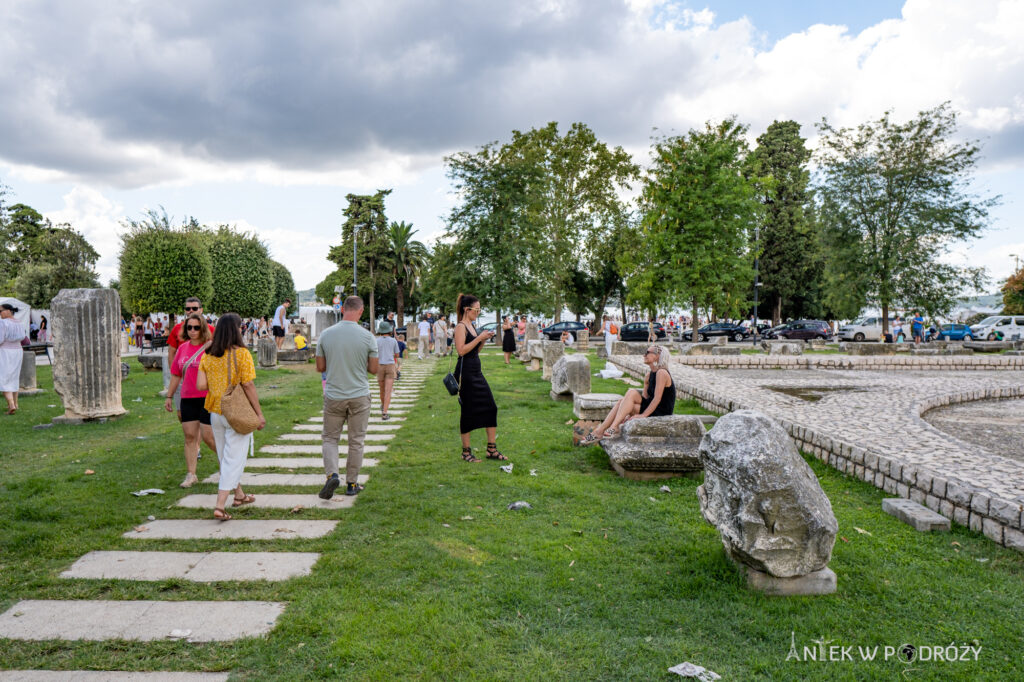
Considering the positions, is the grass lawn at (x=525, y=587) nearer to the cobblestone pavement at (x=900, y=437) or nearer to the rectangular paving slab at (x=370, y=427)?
the cobblestone pavement at (x=900, y=437)

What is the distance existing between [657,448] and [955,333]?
39.7 m

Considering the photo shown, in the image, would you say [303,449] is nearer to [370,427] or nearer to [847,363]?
[370,427]

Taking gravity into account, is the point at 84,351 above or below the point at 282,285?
below

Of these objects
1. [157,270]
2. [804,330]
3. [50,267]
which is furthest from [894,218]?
[50,267]

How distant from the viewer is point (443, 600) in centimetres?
337

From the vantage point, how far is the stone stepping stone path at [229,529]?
4410 millimetres

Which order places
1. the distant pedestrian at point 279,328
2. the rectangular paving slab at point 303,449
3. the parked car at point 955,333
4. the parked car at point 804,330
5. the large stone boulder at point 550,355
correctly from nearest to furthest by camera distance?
the rectangular paving slab at point 303,449 → the large stone boulder at point 550,355 → the distant pedestrian at point 279,328 → the parked car at point 955,333 → the parked car at point 804,330

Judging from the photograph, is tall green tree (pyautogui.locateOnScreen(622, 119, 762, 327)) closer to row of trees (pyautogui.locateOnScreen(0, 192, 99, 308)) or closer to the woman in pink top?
the woman in pink top

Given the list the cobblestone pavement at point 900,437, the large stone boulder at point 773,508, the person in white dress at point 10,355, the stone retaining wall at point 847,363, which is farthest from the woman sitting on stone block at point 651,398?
the stone retaining wall at point 847,363

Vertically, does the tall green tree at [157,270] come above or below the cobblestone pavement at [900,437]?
above

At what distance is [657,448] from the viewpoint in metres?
5.94

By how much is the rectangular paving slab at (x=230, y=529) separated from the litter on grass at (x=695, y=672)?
9.05 feet

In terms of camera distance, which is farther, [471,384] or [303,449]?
[303,449]

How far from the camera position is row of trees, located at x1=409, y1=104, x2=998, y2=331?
28.8 meters
